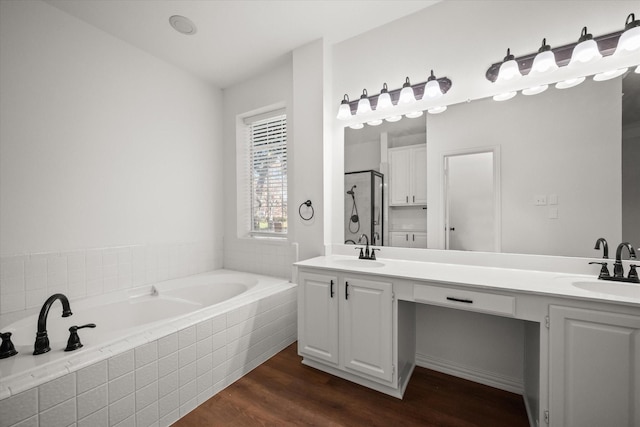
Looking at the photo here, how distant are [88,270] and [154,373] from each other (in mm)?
1265

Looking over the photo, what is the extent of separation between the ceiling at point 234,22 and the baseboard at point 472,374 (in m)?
2.70

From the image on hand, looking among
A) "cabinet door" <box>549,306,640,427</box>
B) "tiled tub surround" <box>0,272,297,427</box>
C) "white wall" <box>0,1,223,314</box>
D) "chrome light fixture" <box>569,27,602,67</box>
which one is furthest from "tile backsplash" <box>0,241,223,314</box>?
"chrome light fixture" <box>569,27,602,67</box>

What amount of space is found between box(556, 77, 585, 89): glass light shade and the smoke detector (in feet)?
8.83

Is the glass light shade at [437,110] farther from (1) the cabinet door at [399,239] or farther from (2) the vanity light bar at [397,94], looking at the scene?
(1) the cabinet door at [399,239]

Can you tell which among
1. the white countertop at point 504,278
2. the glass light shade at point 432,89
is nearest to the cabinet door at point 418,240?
the white countertop at point 504,278

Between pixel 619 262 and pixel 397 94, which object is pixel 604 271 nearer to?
pixel 619 262

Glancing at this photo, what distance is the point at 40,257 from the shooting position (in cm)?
187

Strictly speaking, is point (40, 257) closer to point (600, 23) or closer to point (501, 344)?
point (501, 344)

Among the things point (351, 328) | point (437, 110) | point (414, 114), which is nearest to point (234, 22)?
point (414, 114)

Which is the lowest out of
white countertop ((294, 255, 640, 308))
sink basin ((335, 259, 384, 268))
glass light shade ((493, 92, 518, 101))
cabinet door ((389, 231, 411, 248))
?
sink basin ((335, 259, 384, 268))

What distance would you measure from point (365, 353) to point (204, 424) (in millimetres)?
1010

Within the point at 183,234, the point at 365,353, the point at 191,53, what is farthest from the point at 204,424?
the point at 191,53

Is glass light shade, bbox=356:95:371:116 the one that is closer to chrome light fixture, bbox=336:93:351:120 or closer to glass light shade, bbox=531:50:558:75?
chrome light fixture, bbox=336:93:351:120

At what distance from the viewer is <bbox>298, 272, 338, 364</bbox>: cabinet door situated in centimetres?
181
